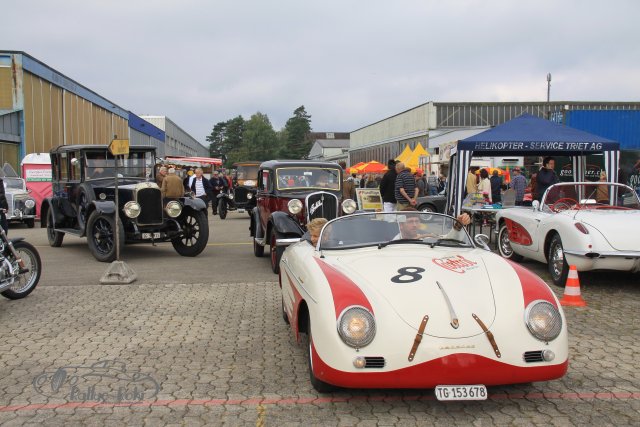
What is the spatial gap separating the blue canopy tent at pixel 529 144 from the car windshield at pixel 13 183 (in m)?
14.0

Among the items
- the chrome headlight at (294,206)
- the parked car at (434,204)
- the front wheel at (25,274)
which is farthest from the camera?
the parked car at (434,204)

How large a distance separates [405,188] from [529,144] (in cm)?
304

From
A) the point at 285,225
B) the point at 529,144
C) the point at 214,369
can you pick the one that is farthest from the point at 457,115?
the point at 214,369

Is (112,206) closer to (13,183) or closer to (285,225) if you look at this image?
(285,225)

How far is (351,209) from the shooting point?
10.1 m

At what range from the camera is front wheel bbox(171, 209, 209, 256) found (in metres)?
11.4

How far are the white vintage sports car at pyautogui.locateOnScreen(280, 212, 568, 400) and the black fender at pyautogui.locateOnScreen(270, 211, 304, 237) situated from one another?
15.3 ft

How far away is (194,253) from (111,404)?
296 inches

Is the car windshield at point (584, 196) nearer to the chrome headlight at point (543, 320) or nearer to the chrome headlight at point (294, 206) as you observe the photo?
the chrome headlight at point (294, 206)

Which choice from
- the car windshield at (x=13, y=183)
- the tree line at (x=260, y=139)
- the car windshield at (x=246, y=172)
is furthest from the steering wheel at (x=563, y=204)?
the tree line at (x=260, y=139)

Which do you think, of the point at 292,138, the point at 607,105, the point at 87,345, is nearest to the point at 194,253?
the point at 87,345

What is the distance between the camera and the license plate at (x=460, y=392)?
3.59 metres

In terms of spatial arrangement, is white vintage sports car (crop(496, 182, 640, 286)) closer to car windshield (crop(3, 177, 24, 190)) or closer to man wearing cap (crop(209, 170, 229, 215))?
man wearing cap (crop(209, 170, 229, 215))

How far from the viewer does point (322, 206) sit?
10.1m
